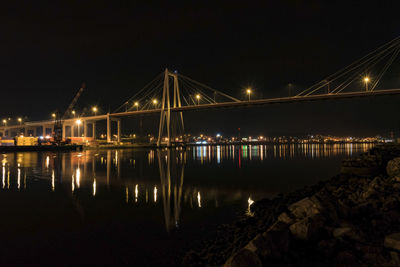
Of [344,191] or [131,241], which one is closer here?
[131,241]

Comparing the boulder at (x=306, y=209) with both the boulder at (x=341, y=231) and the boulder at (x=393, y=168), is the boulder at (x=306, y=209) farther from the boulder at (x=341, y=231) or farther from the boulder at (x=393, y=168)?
the boulder at (x=393, y=168)

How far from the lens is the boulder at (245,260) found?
11.4ft

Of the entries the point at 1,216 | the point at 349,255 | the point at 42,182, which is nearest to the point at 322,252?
the point at 349,255

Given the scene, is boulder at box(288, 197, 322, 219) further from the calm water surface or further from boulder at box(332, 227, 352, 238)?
the calm water surface

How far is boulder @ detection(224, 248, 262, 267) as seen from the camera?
3.46 m

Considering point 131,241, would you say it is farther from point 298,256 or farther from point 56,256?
point 298,256

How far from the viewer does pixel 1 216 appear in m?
7.32

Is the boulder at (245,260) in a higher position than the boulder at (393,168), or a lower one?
lower

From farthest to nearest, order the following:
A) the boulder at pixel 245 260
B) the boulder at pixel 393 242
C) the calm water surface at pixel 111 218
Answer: the calm water surface at pixel 111 218
the boulder at pixel 393 242
the boulder at pixel 245 260

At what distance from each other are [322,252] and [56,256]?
469 centimetres

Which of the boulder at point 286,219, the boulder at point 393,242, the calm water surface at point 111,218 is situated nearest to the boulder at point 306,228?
the boulder at point 286,219

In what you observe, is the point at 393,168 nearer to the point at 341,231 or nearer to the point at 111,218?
the point at 341,231

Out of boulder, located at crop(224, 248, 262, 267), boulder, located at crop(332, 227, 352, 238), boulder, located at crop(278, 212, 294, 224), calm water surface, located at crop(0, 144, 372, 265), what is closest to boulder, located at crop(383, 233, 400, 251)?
boulder, located at crop(332, 227, 352, 238)

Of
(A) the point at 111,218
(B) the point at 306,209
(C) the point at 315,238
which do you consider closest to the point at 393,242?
(C) the point at 315,238
